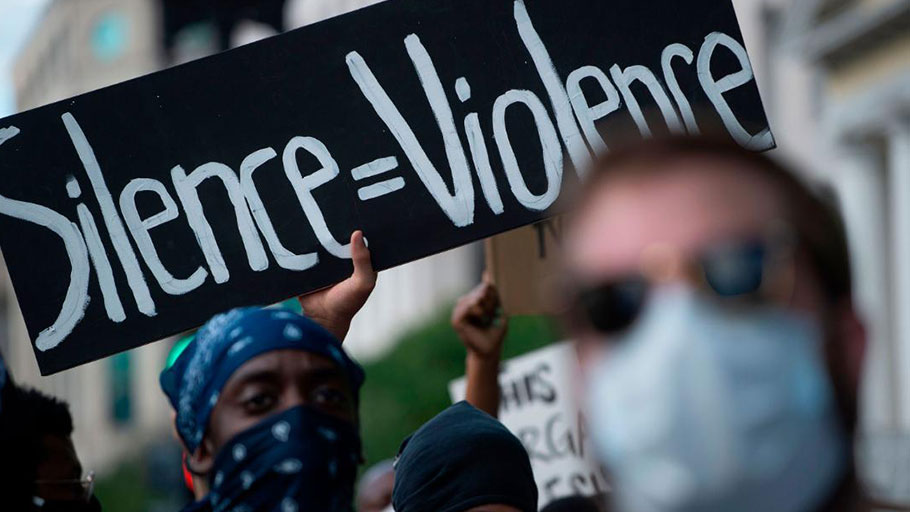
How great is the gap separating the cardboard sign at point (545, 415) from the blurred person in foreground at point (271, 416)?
8.05 feet

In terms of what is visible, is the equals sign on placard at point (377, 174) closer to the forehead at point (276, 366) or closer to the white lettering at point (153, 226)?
the white lettering at point (153, 226)

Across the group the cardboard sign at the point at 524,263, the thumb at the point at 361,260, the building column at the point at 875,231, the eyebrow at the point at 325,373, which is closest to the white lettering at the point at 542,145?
the thumb at the point at 361,260

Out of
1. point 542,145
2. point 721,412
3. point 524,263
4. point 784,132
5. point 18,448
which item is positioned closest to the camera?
point 721,412

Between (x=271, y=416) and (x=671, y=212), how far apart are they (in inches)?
36.0

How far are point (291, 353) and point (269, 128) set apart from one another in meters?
1.12

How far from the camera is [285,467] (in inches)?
85.1

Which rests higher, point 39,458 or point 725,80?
point 725,80

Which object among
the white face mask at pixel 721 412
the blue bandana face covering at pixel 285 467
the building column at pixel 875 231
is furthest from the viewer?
the building column at pixel 875 231

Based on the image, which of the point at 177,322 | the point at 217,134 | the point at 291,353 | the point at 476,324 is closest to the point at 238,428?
the point at 291,353

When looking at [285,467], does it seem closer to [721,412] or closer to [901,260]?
[721,412]

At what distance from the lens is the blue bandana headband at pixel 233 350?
2232 mm

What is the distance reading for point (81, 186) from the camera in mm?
3162

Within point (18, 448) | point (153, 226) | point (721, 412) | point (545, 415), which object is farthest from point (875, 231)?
point (721, 412)

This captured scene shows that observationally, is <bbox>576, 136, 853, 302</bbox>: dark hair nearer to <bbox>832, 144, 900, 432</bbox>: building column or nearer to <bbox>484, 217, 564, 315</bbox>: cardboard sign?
<bbox>484, 217, 564, 315</bbox>: cardboard sign
